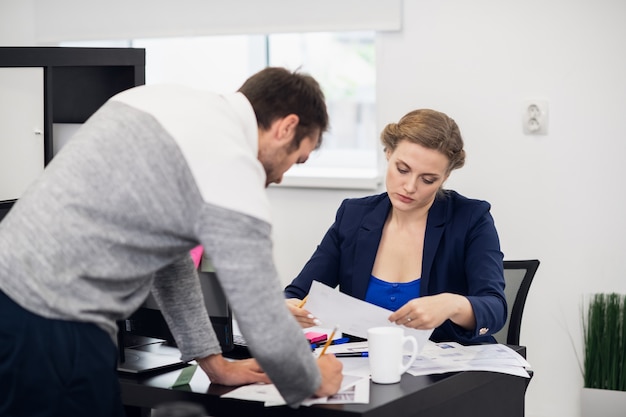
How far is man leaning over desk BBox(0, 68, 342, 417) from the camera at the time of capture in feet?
4.83

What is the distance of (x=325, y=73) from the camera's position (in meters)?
4.31

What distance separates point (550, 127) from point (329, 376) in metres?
2.20

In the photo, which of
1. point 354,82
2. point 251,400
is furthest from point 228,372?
point 354,82

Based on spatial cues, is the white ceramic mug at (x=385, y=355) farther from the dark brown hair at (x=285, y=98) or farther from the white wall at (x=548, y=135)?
the white wall at (x=548, y=135)

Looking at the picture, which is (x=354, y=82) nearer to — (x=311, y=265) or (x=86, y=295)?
(x=311, y=265)

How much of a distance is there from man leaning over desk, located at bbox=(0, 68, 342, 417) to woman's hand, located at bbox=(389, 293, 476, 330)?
477mm

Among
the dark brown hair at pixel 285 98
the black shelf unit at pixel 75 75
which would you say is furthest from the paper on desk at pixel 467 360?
the black shelf unit at pixel 75 75

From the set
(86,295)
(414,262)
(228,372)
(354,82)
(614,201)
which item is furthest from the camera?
(354,82)

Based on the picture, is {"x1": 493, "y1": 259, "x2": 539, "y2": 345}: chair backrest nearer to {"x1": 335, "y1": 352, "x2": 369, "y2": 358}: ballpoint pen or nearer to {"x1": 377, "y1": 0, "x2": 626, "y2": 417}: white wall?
{"x1": 335, "y1": 352, "x2": 369, "y2": 358}: ballpoint pen

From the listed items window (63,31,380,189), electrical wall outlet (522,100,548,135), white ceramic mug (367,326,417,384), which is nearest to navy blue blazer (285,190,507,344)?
white ceramic mug (367,326,417,384)

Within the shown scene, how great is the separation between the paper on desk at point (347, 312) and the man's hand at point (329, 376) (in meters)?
0.23

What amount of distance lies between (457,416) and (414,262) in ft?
2.14

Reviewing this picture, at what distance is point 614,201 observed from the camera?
3.54 metres

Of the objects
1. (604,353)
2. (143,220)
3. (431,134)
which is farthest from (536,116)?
(143,220)
